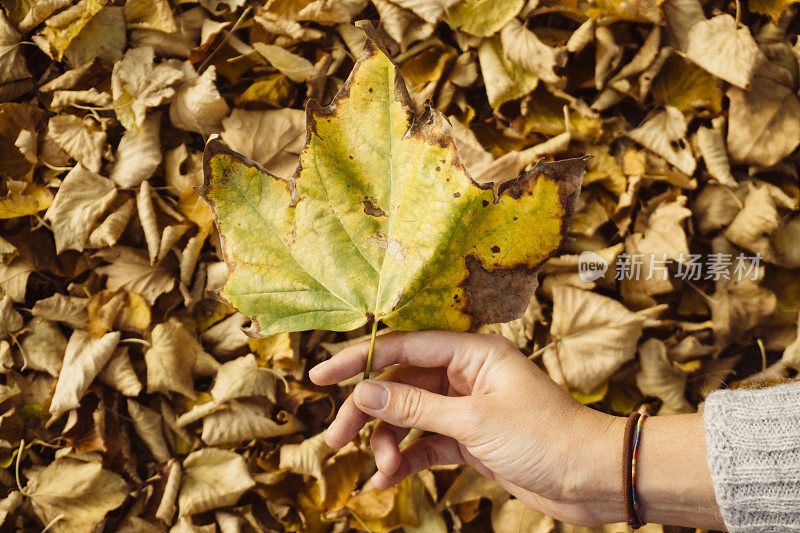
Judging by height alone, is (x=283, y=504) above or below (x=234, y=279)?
below

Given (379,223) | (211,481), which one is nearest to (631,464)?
(379,223)

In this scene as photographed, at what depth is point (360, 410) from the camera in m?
0.82

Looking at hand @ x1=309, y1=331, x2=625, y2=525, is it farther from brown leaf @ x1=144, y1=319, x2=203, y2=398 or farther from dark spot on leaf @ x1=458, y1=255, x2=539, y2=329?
brown leaf @ x1=144, y1=319, x2=203, y2=398

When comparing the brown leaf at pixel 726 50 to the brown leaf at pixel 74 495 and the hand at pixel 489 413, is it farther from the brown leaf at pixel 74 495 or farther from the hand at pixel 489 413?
the brown leaf at pixel 74 495

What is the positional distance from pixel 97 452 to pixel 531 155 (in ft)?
3.10

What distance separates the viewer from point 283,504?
1.07 m

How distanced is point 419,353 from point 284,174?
0.44m

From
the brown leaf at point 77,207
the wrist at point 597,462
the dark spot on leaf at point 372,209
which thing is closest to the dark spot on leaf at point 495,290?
the dark spot on leaf at point 372,209

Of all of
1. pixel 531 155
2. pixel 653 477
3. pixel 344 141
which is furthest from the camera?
pixel 531 155

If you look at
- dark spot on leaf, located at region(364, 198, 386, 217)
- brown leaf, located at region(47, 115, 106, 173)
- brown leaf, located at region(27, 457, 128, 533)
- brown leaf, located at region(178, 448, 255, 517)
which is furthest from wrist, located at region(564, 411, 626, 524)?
brown leaf, located at region(47, 115, 106, 173)

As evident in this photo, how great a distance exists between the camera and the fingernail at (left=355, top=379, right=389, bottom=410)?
75 centimetres

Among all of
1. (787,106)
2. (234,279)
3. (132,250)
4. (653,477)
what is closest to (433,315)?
(234,279)

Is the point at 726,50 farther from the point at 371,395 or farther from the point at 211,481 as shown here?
the point at 211,481

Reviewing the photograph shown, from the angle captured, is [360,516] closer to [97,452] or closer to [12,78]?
[97,452]
